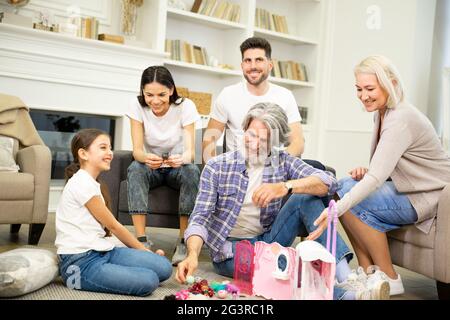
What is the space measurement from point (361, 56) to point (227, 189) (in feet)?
12.4

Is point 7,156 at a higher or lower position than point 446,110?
lower

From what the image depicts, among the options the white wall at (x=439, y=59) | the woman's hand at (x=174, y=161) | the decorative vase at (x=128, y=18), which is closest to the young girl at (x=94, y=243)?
the woman's hand at (x=174, y=161)

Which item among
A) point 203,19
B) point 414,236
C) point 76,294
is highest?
point 203,19

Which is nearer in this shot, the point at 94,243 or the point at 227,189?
the point at 94,243

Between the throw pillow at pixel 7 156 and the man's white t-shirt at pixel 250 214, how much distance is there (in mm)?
1379

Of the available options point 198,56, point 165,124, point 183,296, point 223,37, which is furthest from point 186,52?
point 183,296

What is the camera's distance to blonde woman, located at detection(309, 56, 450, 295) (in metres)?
2.31

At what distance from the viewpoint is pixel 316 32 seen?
610 cm

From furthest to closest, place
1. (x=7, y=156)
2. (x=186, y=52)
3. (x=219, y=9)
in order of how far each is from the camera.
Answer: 1. (x=219, y=9)
2. (x=186, y=52)
3. (x=7, y=156)

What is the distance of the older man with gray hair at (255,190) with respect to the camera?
231cm

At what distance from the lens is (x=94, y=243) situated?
2199mm

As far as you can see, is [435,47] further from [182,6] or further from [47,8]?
[47,8]

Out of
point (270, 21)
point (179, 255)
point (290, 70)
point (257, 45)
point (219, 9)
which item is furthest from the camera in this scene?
point (290, 70)

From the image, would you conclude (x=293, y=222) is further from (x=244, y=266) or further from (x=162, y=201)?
(x=162, y=201)
